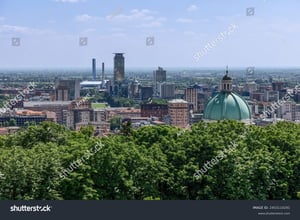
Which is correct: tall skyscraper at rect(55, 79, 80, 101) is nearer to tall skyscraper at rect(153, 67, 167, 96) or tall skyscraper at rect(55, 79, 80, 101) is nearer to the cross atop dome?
tall skyscraper at rect(153, 67, 167, 96)

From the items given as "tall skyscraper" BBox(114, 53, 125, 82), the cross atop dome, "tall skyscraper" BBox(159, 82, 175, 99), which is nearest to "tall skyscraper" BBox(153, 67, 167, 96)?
"tall skyscraper" BBox(159, 82, 175, 99)

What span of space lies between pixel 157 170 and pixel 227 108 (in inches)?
913

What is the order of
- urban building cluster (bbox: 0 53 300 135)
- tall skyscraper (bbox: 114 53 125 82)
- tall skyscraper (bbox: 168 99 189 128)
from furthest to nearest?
tall skyscraper (bbox: 114 53 125 82) → tall skyscraper (bbox: 168 99 189 128) → urban building cluster (bbox: 0 53 300 135)

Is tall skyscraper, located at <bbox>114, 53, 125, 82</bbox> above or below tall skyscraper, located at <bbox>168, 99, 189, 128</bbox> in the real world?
above

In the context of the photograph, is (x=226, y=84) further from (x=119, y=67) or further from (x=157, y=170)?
(x=119, y=67)

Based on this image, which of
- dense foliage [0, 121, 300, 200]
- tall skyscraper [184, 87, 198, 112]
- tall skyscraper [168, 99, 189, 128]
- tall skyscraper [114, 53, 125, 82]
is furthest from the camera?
tall skyscraper [114, 53, 125, 82]

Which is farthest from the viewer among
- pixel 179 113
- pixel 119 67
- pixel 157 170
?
pixel 119 67

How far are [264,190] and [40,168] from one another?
7855 millimetres

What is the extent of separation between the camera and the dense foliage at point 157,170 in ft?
63.0

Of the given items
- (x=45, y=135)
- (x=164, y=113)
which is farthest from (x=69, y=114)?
(x=45, y=135)

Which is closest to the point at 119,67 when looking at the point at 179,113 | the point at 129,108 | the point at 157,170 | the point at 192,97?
the point at 129,108

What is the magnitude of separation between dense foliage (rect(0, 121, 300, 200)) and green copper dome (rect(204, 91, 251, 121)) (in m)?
19.0

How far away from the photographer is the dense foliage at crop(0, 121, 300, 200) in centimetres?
1919

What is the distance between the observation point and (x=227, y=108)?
43.6 m
